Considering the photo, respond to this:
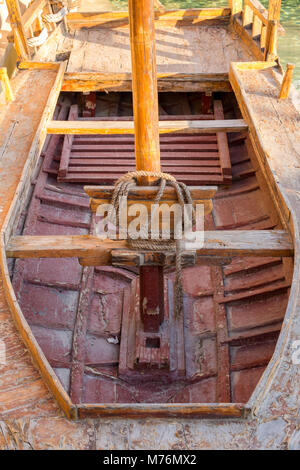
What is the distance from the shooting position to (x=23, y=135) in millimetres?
4719

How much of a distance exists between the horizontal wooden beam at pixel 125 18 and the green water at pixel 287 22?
12.0 ft

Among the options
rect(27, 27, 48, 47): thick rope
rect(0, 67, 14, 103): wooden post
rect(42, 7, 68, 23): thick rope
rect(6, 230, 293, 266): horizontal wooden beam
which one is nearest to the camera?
rect(6, 230, 293, 266): horizontal wooden beam

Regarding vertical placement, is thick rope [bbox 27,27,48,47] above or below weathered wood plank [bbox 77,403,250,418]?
above

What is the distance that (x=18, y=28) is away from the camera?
6.01 meters

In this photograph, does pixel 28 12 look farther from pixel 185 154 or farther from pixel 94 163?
pixel 185 154

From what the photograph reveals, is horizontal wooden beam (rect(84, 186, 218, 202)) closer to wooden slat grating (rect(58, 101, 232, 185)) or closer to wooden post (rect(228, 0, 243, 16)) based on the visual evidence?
wooden slat grating (rect(58, 101, 232, 185))


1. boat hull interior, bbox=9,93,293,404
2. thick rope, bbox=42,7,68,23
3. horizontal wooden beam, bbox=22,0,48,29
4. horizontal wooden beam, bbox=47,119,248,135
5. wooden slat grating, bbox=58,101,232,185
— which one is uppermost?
horizontal wooden beam, bbox=22,0,48,29

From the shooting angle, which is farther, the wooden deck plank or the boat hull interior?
the wooden deck plank

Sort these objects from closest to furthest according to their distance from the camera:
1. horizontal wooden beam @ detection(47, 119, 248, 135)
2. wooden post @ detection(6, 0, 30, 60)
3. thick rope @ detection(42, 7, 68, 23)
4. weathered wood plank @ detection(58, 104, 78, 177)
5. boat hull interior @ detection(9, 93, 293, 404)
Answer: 1. boat hull interior @ detection(9, 93, 293, 404)
2. horizontal wooden beam @ detection(47, 119, 248, 135)
3. weathered wood plank @ detection(58, 104, 78, 177)
4. wooden post @ detection(6, 0, 30, 60)
5. thick rope @ detection(42, 7, 68, 23)

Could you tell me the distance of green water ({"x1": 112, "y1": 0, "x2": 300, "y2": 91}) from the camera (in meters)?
12.1

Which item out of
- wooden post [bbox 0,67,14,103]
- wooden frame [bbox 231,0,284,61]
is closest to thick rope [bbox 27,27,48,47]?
wooden post [bbox 0,67,14,103]

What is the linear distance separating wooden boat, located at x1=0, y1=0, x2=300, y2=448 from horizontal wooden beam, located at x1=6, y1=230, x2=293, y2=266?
0.5 inches

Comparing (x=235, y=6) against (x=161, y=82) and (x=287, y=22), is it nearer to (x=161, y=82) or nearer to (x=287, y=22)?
(x=161, y=82)

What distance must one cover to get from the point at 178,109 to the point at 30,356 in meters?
5.04
